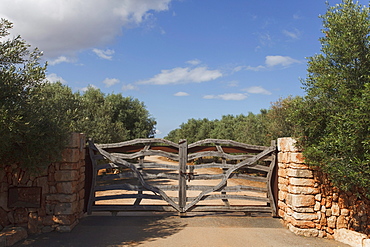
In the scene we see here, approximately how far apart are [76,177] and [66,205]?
2.53 feet

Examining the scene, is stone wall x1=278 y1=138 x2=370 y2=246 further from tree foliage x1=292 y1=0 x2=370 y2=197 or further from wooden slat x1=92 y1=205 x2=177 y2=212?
wooden slat x1=92 y1=205 x2=177 y2=212

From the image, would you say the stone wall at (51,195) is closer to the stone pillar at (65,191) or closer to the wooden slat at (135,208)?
the stone pillar at (65,191)

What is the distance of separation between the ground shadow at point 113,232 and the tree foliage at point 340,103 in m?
4.25

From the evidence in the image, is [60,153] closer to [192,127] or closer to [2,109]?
[2,109]

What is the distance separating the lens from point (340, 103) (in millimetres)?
7094

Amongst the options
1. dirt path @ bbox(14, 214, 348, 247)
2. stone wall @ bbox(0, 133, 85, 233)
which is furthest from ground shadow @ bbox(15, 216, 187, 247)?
stone wall @ bbox(0, 133, 85, 233)

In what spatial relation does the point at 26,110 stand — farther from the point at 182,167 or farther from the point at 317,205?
the point at 317,205

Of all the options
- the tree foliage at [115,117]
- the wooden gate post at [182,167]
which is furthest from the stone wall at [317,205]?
the tree foliage at [115,117]

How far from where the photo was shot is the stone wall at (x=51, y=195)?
7.82 metres

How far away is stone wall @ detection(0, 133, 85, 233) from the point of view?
25.6 ft

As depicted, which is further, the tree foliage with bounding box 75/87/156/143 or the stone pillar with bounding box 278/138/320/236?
the tree foliage with bounding box 75/87/156/143

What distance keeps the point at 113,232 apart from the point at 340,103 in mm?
6506

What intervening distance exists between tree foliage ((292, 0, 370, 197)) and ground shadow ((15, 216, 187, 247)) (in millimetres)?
4252

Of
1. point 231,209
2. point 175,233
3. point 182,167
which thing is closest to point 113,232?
point 175,233
